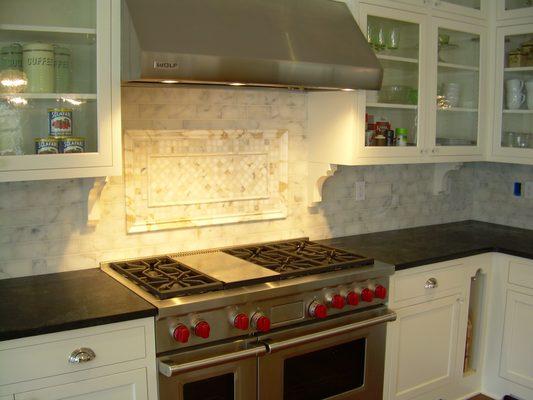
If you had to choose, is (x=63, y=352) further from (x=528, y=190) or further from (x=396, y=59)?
(x=528, y=190)

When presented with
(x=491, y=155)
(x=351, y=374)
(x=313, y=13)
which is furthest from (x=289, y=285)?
(x=491, y=155)

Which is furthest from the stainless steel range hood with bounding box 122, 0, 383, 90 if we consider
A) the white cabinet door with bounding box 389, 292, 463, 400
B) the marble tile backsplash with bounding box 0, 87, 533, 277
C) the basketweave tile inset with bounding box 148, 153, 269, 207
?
the white cabinet door with bounding box 389, 292, 463, 400

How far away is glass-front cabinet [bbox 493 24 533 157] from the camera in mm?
3297

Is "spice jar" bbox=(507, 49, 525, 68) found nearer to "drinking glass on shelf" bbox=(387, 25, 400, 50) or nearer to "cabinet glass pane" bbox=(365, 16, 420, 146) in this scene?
"cabinet glass pane" bbox=(365, 16, 420, 146)

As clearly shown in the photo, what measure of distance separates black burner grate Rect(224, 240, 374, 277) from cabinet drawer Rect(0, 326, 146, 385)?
0.67m

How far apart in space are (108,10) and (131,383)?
1304mm

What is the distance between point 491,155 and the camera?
135 inches

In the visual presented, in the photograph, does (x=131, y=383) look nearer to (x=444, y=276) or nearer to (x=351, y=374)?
(x=351, y=374)

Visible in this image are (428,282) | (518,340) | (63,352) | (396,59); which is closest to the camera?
(63,352)

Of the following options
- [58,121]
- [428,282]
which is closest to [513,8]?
[428,282]

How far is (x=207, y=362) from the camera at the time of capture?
2.09m

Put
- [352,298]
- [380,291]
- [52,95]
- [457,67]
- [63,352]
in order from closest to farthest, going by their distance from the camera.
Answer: [63,352], [52,95], [352,298], [380,291], [457,67]

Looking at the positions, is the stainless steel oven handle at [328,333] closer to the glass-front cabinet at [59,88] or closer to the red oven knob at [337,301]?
the red oven knob at [337,301]

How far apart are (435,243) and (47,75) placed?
2.08 meters
